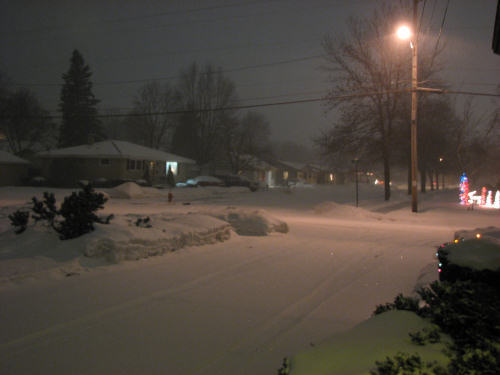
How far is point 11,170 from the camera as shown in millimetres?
39469

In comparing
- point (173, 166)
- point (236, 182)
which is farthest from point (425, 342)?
point (236, 182)

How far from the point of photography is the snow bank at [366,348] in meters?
2.83

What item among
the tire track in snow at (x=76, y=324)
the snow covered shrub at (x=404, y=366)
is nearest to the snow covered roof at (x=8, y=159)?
the tire track in snow at (x=76, y=324)

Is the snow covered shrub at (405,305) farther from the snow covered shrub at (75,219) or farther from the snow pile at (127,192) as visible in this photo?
the snow pile at (127,192)

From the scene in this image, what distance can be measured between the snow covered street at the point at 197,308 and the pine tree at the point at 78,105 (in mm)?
49924

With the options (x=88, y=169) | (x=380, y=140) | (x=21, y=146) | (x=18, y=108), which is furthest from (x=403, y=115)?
(x=21, y=146)

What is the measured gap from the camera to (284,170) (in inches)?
3270

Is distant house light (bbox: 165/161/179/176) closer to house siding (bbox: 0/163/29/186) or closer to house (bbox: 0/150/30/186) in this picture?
house (bbox: 0/150/30/186)

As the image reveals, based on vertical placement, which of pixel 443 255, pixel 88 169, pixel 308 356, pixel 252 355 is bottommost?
pixel 252 355

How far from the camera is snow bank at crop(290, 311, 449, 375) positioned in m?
2.83

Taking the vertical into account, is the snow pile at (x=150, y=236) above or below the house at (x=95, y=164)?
below

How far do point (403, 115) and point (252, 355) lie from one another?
32.6 meters

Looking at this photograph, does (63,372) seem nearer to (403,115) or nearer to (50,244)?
(50,244)

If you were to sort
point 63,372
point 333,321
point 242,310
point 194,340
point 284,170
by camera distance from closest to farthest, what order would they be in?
point 63,372 → point 194,340 → point 333,321 → point 242,310 → point 284,170
